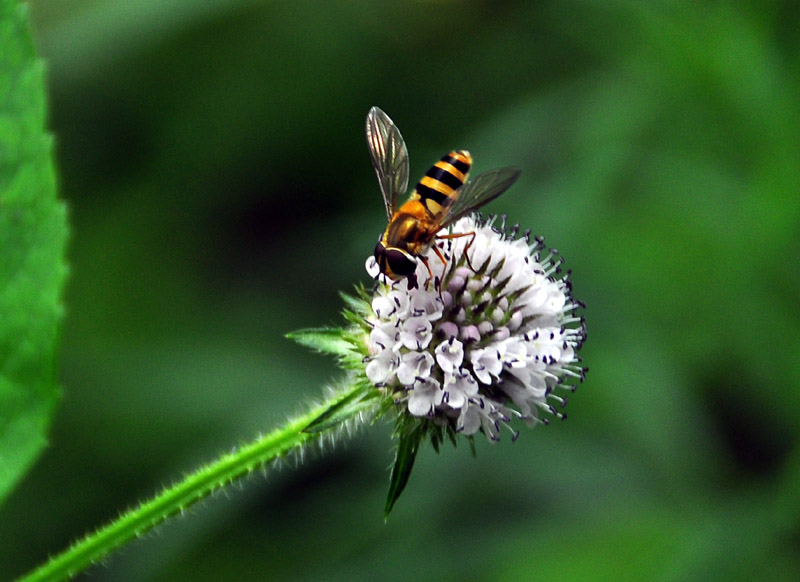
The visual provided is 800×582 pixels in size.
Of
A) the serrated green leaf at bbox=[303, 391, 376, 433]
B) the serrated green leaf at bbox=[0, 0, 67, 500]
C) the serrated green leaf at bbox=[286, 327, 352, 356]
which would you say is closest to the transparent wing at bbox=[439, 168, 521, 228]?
the serrated green leaf at bbox=[286, 327, 352, 356]

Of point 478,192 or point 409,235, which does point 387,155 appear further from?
point 478,192

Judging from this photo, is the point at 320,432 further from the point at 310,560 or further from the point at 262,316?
the point at 262,316

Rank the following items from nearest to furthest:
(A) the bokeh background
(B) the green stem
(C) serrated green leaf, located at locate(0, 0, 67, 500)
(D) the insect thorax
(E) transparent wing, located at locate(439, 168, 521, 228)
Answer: (C) serrated green leaf, located at locate(0, 0, 67, 500) → (B) the green stem → (E) transparent wing, located at locate(439, 168, 521, 228) → (D) the insect thorax → (A) the bokeh background

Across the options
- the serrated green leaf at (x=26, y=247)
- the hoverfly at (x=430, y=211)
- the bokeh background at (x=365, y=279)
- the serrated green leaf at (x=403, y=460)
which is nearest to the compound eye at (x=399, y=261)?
the hoverfly at (x=430, y=211)

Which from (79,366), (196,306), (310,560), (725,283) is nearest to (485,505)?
(310,560)

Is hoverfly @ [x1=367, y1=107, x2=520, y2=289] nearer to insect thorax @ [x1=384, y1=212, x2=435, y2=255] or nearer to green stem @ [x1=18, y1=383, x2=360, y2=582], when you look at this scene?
insect thorax @ [x1=384, y1=212, x2=435, y2=255]
